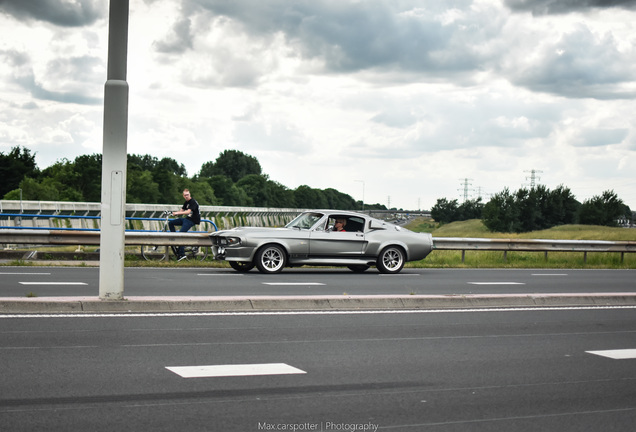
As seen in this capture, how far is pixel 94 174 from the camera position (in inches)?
4279

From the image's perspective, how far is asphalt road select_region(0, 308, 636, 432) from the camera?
18.1 feet

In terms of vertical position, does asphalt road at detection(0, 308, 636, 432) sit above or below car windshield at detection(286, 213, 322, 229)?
below

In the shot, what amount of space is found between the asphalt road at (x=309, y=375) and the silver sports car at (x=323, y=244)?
7.64m

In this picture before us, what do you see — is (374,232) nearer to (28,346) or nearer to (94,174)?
(28,346)

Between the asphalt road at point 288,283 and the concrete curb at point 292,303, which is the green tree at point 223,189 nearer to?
the asphalt road at point 288,283

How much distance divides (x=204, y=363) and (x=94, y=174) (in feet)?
346

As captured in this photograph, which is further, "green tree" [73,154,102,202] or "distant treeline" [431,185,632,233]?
"distant treeline" [431,185,632,233]

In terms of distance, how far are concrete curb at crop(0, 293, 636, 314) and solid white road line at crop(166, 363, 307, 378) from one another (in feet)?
11.9

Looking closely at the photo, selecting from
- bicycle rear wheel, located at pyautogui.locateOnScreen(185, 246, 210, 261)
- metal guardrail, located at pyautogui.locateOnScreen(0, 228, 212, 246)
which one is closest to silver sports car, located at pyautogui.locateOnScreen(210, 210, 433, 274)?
metal guardrail, located at pyautogui.locateOnScreen(0, 228, 212, 246)

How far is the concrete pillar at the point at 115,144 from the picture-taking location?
1006cm

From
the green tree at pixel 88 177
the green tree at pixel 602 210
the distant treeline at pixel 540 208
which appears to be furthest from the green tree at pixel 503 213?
the green tree at pixel 88 177

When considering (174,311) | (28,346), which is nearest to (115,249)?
(174,311)

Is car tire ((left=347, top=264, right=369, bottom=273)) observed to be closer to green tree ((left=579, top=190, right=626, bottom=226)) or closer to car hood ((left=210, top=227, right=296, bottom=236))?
car hood ((left=210, top=227, right=296, bottom=236))

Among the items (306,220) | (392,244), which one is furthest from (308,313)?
(392,244)
